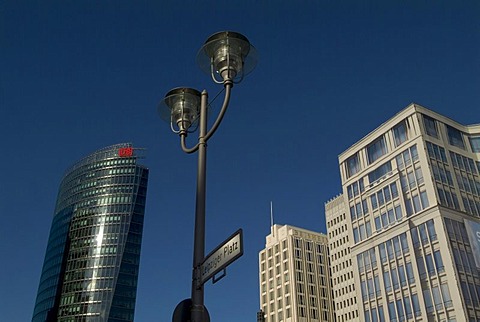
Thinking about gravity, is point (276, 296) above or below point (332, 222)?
below

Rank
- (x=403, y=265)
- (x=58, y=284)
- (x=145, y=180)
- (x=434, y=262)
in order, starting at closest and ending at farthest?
(x=434, y=262), (x=403, y=265), (x=58, y=284), (x=145, y=180)

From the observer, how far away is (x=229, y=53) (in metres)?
9.76

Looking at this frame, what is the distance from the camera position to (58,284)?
126625 millimetres

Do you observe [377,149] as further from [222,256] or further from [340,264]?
[222,256]

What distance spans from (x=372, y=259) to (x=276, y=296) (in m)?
58.3

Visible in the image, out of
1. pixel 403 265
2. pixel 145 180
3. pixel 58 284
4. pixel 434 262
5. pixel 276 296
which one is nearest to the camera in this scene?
pixel 434 262

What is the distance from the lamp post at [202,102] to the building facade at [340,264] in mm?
104398

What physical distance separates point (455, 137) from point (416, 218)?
614 inches

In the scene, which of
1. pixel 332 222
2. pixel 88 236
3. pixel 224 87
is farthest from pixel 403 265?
pixel 88 236

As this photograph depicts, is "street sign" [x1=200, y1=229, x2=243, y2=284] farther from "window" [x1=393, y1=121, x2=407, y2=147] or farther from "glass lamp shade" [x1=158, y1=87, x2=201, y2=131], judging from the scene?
"window" [x1=393, y1=121, x2=407, y2=147]

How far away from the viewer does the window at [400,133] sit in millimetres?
64500

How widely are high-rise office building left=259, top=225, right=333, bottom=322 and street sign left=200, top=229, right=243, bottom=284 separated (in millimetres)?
108623

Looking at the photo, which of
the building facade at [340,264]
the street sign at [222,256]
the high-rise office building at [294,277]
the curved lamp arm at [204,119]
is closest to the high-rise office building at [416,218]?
the building facade at [340,264]

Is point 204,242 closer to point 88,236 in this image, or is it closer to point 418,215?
point 418,215
